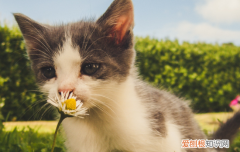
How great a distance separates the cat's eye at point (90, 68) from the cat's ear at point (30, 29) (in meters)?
0.63

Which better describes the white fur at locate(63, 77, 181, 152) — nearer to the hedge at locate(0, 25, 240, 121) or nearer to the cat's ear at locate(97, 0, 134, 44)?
the cat's ear at locate(97, 0, 134, 44)

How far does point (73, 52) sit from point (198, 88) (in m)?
→ 7.21

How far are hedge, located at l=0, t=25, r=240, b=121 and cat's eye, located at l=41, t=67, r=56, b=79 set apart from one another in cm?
345

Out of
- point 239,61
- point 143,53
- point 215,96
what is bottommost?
point 215,96

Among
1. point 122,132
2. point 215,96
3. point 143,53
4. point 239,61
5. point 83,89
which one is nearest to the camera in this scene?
point 83,89

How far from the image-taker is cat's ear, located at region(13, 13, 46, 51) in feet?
6.65

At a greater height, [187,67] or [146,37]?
[146,37]

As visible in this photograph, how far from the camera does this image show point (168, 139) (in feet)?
6.68

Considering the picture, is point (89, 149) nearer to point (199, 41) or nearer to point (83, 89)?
point (83, 89)

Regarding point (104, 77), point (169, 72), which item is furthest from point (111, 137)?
point (169, 72)

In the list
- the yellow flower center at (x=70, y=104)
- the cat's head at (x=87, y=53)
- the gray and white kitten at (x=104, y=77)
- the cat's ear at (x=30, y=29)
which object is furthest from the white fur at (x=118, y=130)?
the cat's ear at (x=30, y=29)

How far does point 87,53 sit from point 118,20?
1.47ft

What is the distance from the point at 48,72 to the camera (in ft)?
6.08

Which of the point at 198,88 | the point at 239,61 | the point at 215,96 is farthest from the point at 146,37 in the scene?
the point at 239,61
